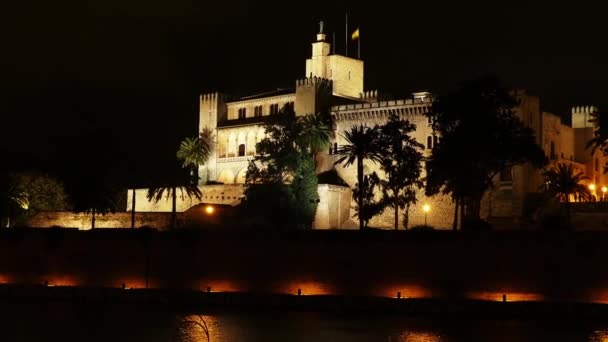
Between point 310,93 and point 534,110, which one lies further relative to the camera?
point 310,93

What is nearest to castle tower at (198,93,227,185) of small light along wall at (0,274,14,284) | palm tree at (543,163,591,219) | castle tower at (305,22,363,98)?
castle tower at (305,22,363,98)

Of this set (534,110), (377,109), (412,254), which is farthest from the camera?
(377,109)

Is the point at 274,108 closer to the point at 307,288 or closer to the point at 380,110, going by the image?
the point at 380,110

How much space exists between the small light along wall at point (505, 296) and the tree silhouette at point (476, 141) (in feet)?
34.1

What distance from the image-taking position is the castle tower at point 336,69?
220ft

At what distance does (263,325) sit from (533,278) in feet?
29.3

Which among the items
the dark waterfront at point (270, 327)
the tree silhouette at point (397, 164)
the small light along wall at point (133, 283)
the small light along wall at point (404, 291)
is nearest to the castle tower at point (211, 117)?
the tree silhouette at point (397, 164)

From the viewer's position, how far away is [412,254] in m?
33.6

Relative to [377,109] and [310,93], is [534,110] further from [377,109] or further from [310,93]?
[310,93]

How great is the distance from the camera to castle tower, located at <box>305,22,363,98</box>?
6719cm

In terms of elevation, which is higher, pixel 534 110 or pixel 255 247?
pixel 534 110

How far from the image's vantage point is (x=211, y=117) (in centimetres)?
6738

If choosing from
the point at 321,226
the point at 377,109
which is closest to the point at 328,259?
the point at 321,226

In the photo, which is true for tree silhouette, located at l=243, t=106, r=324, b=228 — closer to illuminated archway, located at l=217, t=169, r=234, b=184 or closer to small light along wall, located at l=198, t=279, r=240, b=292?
illuminated archway, located at l=217, t=169, r=234, b=184
